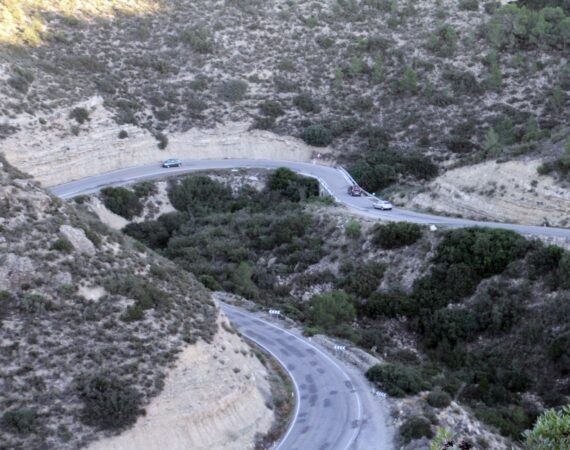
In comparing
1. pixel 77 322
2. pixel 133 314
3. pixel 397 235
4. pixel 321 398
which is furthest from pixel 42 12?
pixel 321 398

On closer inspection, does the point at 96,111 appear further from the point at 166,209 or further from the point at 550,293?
the point at 550,293

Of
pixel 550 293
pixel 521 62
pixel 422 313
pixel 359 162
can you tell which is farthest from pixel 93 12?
pixel 550 293

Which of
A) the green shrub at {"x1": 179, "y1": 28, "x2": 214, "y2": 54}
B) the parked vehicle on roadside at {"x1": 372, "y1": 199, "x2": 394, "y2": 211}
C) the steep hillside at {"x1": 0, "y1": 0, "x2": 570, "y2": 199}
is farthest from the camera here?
the green shrub at {"x1": 179, "y1": 28, "x2": 214, "y2": 54}

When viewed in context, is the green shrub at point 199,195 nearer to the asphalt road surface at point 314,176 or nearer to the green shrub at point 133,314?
the asphalt road surface at point 314,176

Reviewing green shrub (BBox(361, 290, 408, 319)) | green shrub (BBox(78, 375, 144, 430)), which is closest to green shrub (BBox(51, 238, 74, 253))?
green shrub (BBox(78, 375, 144, 430))

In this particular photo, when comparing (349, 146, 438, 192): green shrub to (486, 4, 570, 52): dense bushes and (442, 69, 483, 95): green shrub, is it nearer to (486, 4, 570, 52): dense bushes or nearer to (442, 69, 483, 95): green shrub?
(442, 69, 483, 95): green shrub
